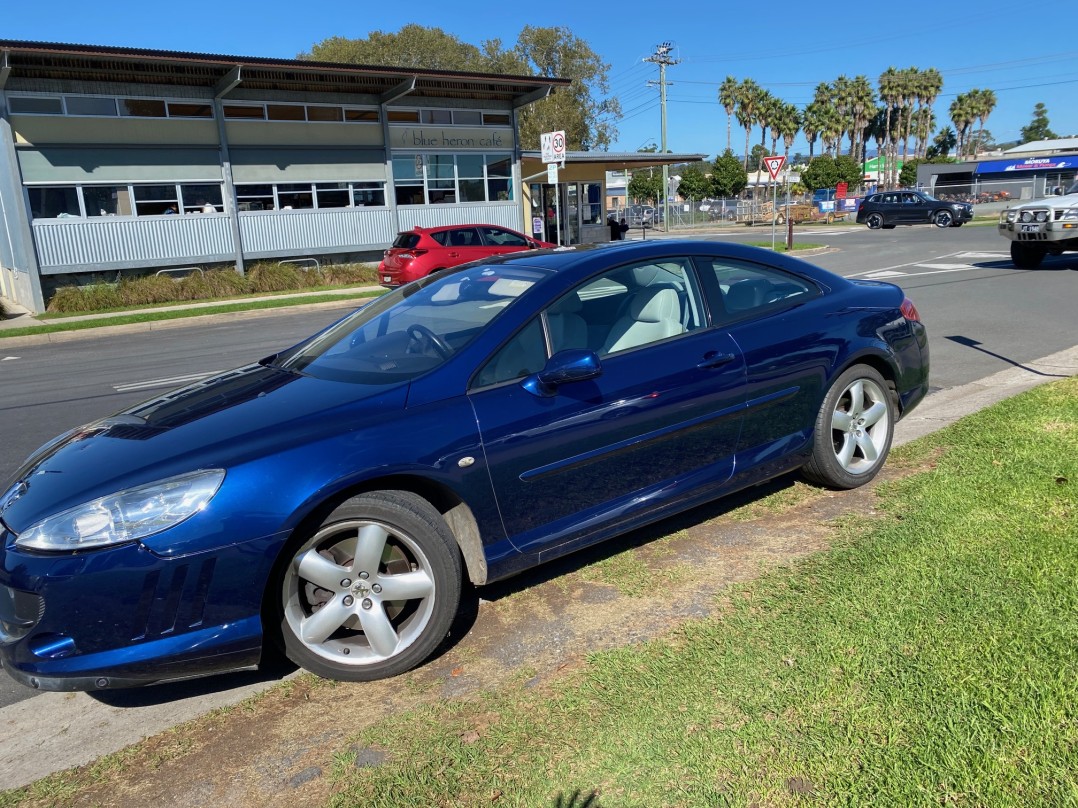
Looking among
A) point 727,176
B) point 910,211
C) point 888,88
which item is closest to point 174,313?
point 910,211

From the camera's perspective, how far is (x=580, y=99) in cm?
Answer: 5422

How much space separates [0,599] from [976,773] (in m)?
3.09

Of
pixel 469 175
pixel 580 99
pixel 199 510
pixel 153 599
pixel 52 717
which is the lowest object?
pixel 52 717

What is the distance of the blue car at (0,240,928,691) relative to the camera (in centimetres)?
265

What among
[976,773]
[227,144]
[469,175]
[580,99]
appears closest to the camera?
[976,773]

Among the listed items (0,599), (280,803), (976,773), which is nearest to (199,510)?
(0,599)

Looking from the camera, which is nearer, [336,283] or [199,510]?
[199,510]

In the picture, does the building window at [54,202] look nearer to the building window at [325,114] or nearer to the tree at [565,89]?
the building window at [325,114]

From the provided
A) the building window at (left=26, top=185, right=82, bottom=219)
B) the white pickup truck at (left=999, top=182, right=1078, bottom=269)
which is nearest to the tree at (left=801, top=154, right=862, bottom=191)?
the white pickup truck at (left=999, top=182, right=1078, bottom=269)

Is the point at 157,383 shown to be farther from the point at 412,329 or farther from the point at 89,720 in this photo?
the point at 89,720

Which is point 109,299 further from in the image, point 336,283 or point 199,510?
point 199,510

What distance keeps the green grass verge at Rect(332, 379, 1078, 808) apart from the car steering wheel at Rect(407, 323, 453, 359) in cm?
141

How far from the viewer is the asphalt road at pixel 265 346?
Result: 309 inches

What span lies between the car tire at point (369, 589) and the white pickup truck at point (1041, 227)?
1597 cm
